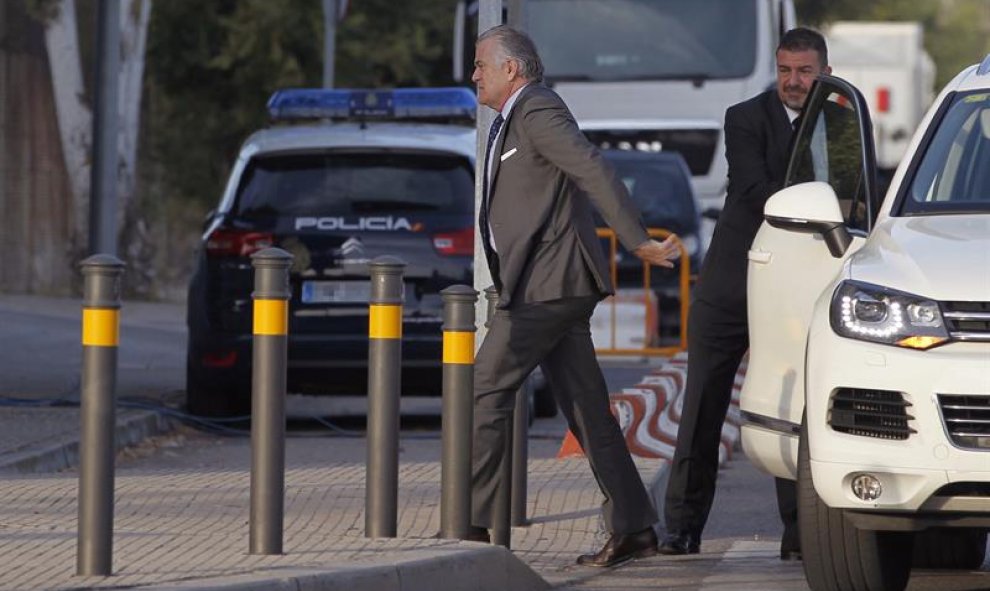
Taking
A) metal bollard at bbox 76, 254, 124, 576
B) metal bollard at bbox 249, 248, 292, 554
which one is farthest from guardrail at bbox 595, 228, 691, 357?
metal bollard at bbox 76, 254, 124, 576

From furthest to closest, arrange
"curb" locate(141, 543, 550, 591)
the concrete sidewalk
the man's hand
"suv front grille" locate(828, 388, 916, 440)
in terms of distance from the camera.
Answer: the man's hand, "suv front grille" locate(828, 388, 916, 440), the concrete sidewalk, "curb" locate(141, 543, 550, 591)

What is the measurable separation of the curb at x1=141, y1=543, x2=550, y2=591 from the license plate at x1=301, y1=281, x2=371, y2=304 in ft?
16.5

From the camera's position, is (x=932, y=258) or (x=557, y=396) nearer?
(x=932, y=258)

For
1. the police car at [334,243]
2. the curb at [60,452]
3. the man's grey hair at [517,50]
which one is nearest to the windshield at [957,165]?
the man's grey hair at [517,50]

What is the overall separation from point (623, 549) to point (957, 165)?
69.8 inches

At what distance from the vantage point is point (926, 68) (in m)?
43.3

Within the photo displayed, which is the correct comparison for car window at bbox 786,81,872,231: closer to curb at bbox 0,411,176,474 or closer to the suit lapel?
the suit lapel

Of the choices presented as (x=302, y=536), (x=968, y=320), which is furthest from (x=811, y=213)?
(x=302, y=536)

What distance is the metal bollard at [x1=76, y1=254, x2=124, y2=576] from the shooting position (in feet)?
20.4

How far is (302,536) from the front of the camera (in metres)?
7.68

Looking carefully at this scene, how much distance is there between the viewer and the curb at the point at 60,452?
9.84 metres

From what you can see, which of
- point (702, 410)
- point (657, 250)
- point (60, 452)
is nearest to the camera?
point (657, 250)

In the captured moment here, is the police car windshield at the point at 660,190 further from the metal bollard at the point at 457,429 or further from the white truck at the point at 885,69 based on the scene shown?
the white truck at the point at 885,69

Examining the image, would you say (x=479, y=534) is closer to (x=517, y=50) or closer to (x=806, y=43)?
(x=517, y=50)
